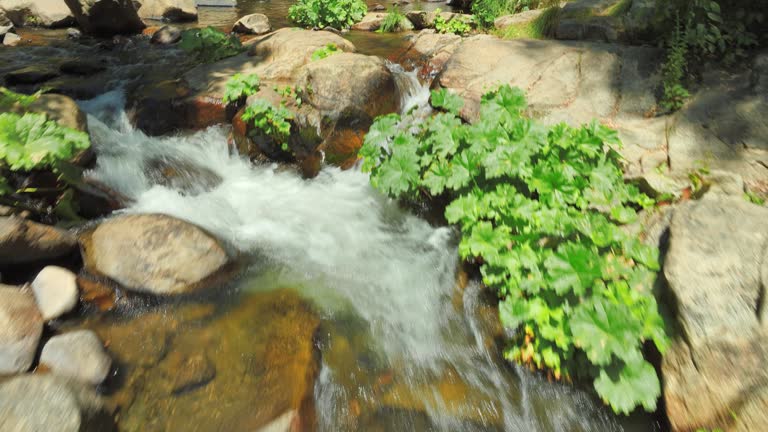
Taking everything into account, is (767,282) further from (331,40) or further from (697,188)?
(331,40)

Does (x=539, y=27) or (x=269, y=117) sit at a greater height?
(x=539, y=27)

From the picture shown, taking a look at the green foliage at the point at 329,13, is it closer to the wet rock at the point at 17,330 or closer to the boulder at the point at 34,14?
the boulder at the point at 34,14

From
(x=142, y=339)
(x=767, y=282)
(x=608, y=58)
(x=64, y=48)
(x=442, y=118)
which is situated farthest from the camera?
(x=64, y=48)

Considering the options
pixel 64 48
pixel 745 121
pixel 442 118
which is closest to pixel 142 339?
pixel 442 118

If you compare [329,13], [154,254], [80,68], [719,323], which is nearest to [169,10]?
[329,13]

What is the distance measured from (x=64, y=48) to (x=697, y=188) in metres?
13.9

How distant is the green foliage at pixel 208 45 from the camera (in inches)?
321

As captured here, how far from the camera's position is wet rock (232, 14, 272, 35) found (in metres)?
11.7

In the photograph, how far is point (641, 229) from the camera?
3.55 meters

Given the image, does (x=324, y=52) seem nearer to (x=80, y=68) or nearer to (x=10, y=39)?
(x=80, y=68)

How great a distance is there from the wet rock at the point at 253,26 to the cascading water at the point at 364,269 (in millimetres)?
5811

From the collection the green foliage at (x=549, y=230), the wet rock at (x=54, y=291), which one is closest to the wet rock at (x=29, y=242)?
the wet rock at (x=54, y=291)

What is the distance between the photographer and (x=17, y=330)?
289 cm

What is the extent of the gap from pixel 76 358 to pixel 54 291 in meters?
0.90
